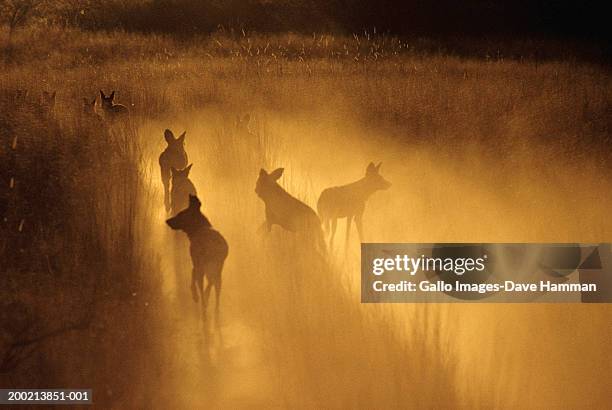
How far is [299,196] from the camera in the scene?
294 cm

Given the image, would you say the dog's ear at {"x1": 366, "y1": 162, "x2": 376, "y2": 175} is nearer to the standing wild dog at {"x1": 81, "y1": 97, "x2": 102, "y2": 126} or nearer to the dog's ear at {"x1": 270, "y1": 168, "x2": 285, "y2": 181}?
the dog's ear at {"x1": 270, "y1": 168, "x2": 285, "y2": 181}

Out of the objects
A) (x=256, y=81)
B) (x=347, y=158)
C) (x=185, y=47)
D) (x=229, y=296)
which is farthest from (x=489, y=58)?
(x=229, y=296)

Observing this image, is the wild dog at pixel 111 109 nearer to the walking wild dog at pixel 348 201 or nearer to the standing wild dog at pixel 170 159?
the standing wild dog at pixel 170 159

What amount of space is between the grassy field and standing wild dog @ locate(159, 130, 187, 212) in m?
0.05

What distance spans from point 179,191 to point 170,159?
5.8 inches

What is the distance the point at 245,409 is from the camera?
2656mm

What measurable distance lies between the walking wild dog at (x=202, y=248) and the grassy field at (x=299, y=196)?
49mm

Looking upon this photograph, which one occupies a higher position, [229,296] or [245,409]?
[229,296]

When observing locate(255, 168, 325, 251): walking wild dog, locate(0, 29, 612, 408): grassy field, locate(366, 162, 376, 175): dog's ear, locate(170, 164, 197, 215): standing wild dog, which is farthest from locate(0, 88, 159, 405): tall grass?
locate(366, 162, 376, 175): dog's ear

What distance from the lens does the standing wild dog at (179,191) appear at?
2.88 m

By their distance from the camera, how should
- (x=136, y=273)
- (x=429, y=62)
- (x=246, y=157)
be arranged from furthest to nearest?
(x=429, y=62)
(x=246, y=157)
(x=136, y=273)

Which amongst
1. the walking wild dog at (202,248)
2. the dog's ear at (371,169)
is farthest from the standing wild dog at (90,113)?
the dog's ear at (371,169)

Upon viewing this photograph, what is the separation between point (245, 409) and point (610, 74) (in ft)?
6.38

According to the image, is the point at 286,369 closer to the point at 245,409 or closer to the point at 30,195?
the point at 245,409
